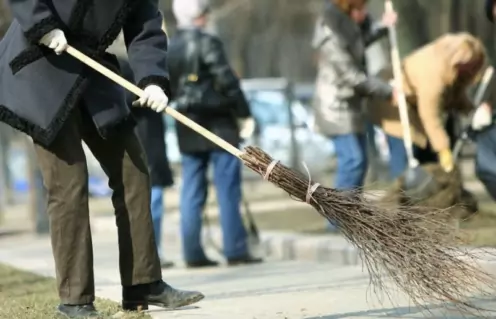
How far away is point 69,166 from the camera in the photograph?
573 cm

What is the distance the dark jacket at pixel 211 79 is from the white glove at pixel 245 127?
0.11 meters

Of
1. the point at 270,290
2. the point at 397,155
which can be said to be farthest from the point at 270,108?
the point at 270,290

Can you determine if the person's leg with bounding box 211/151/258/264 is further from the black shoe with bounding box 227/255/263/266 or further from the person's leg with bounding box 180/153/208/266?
the person's leg with bounding box 180/153/208/266

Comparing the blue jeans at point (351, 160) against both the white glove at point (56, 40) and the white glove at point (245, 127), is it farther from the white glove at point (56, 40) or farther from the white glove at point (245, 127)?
the white glove at point (56, 40)

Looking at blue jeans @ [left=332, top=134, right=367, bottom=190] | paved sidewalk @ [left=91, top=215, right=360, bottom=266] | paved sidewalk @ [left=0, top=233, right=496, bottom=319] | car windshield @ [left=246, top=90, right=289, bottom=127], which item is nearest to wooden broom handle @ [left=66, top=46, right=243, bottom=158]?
paved sidewalk @ [left=0, top=233, right=496, bottom=319]

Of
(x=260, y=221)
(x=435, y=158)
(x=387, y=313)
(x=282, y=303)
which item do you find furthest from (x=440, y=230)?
(x=260, y=221)

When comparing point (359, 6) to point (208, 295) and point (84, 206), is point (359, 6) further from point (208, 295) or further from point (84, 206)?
point (84, 206)

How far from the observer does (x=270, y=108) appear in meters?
19.7

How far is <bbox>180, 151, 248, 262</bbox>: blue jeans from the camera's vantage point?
911 cm

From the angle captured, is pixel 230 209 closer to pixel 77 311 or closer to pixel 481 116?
pixel 481 116

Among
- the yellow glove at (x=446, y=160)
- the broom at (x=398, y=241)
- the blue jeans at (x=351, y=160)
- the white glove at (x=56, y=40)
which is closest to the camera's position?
the broom at (x=398, y=241)

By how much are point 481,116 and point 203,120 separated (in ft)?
7.08

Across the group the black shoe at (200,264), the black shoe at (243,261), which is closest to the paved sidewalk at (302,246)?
the black shoe at (243,261)

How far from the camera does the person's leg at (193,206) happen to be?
9117 mm
